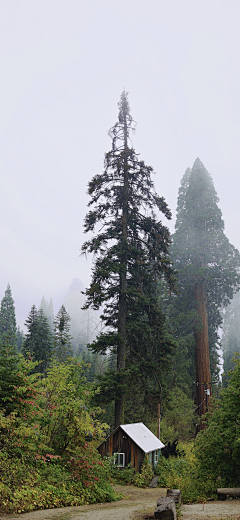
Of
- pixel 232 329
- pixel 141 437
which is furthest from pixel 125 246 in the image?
pixel 232 329

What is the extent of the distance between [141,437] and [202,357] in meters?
14.2

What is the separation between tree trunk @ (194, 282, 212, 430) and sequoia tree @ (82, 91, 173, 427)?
1237 centimetres

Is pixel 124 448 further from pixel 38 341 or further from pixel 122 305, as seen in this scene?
pixel 38 341

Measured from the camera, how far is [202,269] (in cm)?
3381

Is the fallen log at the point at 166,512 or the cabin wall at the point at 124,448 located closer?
the fallen log at the point at 166,512

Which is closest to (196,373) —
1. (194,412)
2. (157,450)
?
(194,412)

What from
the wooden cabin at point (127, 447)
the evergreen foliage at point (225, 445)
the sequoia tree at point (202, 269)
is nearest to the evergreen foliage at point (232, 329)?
the sequoia tree at point (202, 269)

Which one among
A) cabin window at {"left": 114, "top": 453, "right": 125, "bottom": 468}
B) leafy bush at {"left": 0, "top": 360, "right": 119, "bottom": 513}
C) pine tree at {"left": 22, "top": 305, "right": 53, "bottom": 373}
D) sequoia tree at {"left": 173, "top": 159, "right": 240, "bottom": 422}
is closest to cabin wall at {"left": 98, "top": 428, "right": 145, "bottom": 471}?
cabin window at {"left": 114, "top": 453, "right": 125, "bottom": 468}

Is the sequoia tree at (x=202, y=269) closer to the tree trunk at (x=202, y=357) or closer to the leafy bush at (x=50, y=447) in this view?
the tree trunk at (x=202, y=357)

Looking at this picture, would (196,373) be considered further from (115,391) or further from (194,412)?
(115,391)

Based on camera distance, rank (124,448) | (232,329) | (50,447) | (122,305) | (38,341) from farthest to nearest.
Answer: (232,329) → (38,341) → (122,305) → (124,448) → (50,447)

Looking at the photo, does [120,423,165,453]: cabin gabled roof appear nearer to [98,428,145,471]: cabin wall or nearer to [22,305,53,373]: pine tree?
[98,428,145,471]: cabin wall

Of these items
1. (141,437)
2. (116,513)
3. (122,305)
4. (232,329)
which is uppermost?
(232,329)

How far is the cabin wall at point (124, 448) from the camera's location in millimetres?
19688
